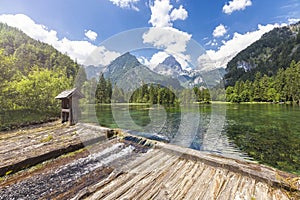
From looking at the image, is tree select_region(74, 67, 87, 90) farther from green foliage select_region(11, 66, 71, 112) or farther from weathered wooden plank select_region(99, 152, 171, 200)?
green foliage select_region(11, 66, 71, 112)

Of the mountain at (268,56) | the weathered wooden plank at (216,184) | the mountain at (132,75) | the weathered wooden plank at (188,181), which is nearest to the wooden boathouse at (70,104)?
the mountain at (132,75)

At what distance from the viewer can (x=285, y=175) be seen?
119 inches

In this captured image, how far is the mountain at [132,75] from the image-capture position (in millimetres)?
5520

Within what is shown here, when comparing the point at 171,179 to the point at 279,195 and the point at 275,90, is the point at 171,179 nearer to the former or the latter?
the point at 279,195

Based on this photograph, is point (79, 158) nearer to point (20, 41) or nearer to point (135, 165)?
point (135, 165)

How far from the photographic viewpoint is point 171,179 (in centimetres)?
322

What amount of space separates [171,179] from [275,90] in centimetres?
8452

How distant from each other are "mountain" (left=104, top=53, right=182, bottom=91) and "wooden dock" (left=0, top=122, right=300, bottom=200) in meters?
2.43

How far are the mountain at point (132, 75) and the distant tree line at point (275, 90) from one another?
7363 centimetres

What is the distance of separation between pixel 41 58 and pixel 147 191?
94.9m

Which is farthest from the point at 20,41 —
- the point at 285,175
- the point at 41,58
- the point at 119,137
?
the point at 285,175

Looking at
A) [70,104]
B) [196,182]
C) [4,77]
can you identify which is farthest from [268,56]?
[4,77]

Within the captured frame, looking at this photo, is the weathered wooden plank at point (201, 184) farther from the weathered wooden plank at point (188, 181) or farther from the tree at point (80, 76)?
the tree at point (80, 76)

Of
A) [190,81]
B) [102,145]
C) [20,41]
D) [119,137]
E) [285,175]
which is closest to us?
[285,175]
